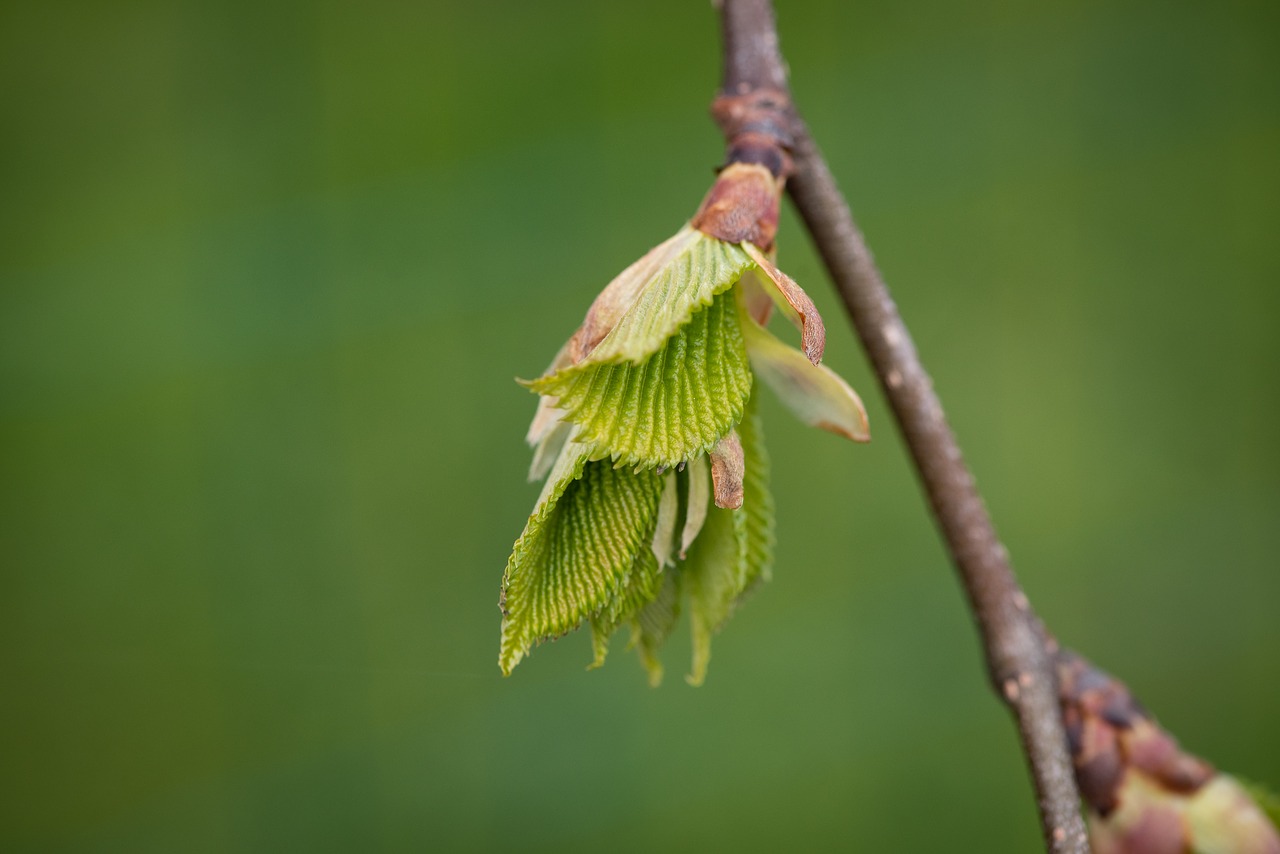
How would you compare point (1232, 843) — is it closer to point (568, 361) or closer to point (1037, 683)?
point (1037, 683)

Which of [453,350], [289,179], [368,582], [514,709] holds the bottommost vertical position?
[514,709]

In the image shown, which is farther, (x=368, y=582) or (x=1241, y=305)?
(x=1241, y=305)

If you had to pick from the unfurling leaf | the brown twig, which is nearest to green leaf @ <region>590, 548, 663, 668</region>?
the unfurling leaf

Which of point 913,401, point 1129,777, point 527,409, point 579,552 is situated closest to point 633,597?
point 579,552

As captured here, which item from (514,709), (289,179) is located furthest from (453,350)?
(514,709)

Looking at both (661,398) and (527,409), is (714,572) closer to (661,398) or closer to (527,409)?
(661,398)

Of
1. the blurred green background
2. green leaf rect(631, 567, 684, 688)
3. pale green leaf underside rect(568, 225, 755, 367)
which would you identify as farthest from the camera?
the blurred green background

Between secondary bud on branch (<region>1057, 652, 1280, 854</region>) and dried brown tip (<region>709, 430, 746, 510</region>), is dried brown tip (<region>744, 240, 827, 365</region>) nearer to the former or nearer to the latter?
dried brown tip (<region>709, 430, 746, 510</region>)
